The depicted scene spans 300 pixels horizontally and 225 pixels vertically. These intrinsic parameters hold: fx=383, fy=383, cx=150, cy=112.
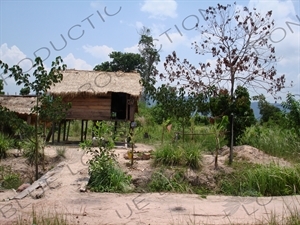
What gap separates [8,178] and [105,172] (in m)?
3.28

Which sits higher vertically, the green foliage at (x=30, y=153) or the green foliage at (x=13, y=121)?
the green foliage at (x=13, y=121)

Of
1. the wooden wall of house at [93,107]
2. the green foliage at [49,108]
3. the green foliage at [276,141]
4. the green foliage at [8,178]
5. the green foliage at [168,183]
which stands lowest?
the green foliage at [8,178]

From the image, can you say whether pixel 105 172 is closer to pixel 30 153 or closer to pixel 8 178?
pixel 8 178

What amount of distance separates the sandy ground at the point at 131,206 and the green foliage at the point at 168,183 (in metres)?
0.67

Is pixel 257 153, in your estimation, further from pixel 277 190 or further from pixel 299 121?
pixel 277 190

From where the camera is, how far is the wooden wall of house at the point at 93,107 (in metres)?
14.9

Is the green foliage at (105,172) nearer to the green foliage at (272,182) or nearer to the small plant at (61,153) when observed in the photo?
the green foliage at (272,182)

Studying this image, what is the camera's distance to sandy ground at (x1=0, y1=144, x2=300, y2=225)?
5.34 m

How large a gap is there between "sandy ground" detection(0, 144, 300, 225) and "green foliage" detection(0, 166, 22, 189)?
99 centimetres

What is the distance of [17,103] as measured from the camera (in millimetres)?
15828

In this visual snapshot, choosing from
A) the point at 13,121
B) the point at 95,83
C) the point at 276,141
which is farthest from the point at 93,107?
the point at 276,141

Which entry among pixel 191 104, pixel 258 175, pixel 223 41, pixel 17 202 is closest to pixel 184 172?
pixel 258 175

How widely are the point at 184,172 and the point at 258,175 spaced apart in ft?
5.56

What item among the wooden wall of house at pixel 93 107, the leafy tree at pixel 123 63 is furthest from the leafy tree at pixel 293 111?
the leafy tree at pixel 123 63
